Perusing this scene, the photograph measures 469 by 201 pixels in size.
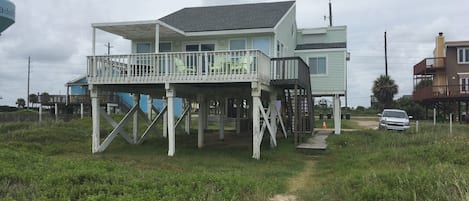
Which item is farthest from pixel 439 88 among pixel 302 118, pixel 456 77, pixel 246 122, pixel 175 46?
pixel 175 46

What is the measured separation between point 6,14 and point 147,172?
27.7 feet

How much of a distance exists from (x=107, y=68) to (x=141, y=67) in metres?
1.39

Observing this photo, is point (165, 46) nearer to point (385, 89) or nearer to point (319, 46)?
point (319, 46)

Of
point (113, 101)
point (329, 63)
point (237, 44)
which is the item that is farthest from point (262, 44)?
point (113, 101)

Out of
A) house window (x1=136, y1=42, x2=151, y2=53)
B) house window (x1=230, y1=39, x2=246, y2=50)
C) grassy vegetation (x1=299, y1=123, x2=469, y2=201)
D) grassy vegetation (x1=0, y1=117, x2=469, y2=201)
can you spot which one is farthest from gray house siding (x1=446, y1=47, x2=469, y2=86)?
house window (x1=136, y1=42, x2=151, y2=53)

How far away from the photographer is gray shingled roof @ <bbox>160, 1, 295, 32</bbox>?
20.4 m

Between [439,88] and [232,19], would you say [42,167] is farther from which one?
[439,88]

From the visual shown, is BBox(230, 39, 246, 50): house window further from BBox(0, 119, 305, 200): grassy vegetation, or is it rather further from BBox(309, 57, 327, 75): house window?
BBox(309, 57, 327, 75): house window

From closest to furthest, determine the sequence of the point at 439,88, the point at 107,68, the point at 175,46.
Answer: the point at 107,68 → the point at 175,46 → the point at 439,88

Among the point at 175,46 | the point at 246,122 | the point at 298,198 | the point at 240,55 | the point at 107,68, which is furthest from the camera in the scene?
the point at 246,122

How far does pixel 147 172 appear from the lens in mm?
10914

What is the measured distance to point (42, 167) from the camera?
35.9 feet

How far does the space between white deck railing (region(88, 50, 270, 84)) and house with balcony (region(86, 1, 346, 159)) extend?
0.03 m

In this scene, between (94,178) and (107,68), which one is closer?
(94,178)
